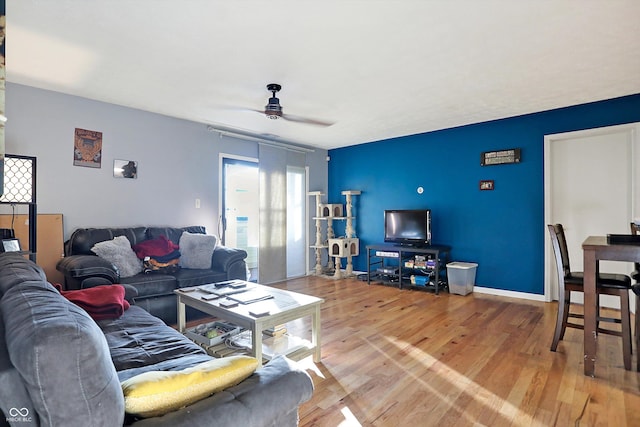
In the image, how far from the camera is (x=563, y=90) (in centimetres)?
338

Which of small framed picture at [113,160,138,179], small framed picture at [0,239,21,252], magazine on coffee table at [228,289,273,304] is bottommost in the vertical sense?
magazine on coffee table at [228,289,273,304]

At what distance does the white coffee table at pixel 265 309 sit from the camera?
207cm

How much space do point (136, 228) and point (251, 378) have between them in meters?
3.35

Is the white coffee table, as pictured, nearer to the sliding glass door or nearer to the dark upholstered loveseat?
the dark upholstered loveseat

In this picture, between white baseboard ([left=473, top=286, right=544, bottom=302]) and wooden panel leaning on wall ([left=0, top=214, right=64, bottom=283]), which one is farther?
white baseboard ([left=473, top=286, right=544, bottom=302])

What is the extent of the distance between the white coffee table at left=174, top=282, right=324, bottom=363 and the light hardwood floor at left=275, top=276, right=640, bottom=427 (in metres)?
0.29

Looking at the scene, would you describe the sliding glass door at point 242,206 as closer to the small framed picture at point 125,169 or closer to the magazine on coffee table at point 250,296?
the small framed picture at point 125,169

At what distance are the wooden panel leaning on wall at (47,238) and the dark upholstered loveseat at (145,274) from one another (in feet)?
0.32

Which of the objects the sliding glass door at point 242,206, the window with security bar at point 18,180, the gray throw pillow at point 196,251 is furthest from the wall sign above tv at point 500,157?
the window with security bar at point 18,180

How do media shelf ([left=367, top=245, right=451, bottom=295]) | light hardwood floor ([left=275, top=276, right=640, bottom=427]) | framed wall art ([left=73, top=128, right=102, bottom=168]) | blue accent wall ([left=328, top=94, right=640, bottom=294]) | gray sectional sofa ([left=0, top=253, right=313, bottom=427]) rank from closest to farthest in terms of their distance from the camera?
gray sectional sofa ([left=0, top=253, right=313, bottom=427]) < light hardwood floor ([left=275, top=276, right=640, bottom=427]) < framed wall art ([left=73, top=128, right=102, bottom=168]) < blue accent wall ([left=328, top=94, right=640, bottom=294]) < media shelf ([left=367, top=245, right=451, bottom=295])

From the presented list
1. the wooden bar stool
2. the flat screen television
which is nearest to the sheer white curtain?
the flat screen television

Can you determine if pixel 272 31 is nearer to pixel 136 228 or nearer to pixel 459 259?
pixel 136 228

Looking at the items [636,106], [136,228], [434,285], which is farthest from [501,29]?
[136,228]

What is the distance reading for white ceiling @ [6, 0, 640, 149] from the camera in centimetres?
206
